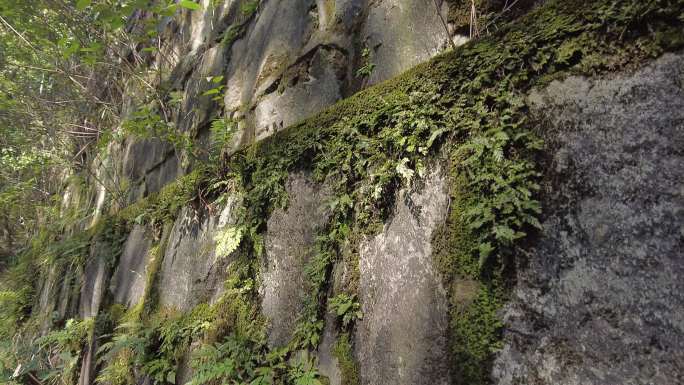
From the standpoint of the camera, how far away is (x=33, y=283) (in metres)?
8.95

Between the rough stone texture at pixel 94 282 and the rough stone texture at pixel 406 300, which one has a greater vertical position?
the rough stone texture at pixel 94 282

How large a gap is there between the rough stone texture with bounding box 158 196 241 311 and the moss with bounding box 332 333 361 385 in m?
1.77

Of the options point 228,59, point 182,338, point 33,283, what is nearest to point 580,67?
point 182,338

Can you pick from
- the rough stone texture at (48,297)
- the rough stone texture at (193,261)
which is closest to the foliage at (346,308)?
the rough stone texture at (193,261)

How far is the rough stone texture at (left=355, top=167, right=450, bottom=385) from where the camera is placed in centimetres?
201

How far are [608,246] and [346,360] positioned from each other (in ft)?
5.70

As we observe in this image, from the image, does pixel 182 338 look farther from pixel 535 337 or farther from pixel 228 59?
pixel 228 59

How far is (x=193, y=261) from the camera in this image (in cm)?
414

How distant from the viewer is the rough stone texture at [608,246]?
1379mm

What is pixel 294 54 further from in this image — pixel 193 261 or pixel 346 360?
pixel 346 360

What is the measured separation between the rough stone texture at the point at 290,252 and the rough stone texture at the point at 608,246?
5.51ft

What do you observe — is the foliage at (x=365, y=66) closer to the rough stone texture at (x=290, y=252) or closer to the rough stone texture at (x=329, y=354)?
the rough stone texture at (x=290, y=252)

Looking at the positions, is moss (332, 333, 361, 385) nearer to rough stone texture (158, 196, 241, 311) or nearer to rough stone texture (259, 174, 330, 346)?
rough stone texture (259, 174, 330, 346)

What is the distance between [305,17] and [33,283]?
1027 centimetres
